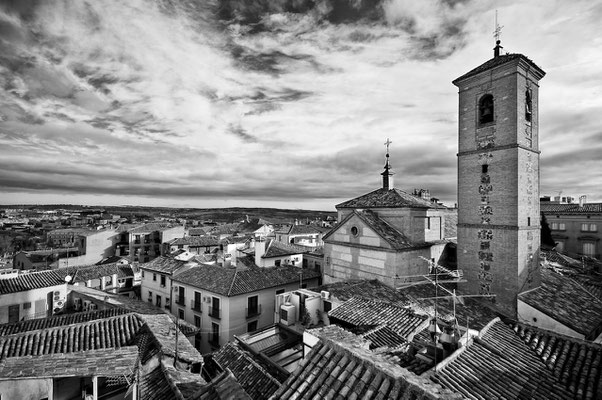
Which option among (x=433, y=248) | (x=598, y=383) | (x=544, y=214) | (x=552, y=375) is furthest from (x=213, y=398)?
(x=544, y=214)

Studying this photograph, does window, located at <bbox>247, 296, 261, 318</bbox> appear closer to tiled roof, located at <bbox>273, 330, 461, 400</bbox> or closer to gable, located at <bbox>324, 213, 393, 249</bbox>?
gable, located at <bbox>324, 213, 393, 249</bbox>

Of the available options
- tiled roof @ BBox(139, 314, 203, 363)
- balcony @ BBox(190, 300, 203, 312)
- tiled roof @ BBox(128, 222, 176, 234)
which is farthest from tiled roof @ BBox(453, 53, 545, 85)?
tiled roof @ BBox(128, 222, 176, 234)

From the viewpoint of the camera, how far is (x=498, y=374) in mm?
6297

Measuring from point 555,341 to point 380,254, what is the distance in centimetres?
1100

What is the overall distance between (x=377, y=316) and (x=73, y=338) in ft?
34.8

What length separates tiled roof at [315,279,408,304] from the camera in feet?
47.4

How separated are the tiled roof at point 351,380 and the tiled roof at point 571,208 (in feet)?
151

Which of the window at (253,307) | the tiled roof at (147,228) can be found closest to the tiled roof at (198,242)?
the tiled roof at (147,228)

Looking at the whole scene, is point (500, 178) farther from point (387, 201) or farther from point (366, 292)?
point (366, 292)

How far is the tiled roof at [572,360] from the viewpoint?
6.24 m

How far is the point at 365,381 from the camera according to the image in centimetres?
360

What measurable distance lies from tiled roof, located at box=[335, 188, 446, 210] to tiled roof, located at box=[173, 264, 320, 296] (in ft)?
25.7

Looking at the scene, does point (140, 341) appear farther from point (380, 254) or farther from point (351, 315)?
point (380, 254)

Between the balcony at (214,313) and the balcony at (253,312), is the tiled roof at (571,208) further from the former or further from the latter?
the balcony at (214,313)
